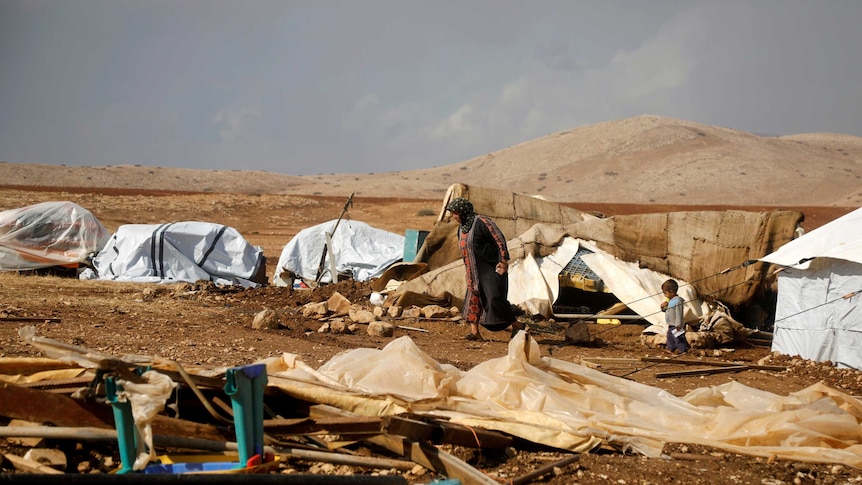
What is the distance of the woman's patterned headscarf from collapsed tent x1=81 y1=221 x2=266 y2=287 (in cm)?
633

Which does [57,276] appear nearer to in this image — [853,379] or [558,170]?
[853,379]

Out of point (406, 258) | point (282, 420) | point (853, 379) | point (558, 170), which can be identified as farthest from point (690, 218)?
point (558, 170)

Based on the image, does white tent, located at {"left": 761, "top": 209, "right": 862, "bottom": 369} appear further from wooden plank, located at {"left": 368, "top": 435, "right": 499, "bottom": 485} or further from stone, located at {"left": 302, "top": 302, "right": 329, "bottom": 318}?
wooden plank, located at {"left": 368, "top": 435, "right": 499, "bottom": 485}

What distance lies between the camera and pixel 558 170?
75.6m

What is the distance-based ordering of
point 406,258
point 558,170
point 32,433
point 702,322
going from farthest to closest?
point 558,170
point 406,258
point 702,322
point 32,433

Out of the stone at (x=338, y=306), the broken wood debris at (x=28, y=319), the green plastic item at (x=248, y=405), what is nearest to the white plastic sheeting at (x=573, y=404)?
the green plastic item at (x=248, y=405)

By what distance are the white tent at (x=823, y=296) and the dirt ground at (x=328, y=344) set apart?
264 mm

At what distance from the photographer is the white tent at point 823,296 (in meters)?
7.71

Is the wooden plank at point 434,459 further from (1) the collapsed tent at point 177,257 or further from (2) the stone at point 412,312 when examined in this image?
(1) the collapsed tent at point 177,257

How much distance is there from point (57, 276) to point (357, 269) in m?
4.91

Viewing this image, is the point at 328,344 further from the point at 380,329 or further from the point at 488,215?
the point at 488,215

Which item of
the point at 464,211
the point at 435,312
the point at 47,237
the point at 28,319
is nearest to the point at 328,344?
the point at 464,211

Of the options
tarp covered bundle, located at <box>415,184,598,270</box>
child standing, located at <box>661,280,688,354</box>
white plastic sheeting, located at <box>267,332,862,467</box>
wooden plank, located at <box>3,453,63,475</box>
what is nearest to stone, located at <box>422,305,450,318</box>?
tarp covered bundle, located at <box>415,184,598,270</box>

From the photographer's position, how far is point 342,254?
14461 millimetres
